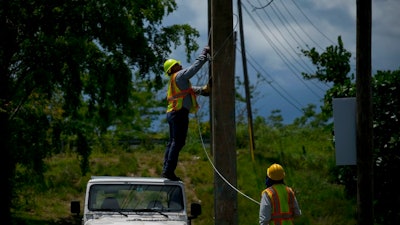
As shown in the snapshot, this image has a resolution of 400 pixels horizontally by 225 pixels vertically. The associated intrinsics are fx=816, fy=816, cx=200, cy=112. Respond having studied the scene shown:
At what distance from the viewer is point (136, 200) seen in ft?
43.2

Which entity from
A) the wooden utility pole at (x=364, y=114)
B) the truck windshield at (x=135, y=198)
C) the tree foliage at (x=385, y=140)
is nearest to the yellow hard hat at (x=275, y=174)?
the wooden utility pole at (x=364, y=114)

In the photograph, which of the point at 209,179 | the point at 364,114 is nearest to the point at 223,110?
the point at 364,114

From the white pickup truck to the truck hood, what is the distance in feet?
0.05

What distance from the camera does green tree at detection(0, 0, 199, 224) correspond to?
897 inches

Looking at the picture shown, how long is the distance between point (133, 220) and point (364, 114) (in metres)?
4.20

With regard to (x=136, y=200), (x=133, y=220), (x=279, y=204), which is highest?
(x=279, y=204)

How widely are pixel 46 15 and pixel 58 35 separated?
0.75 m

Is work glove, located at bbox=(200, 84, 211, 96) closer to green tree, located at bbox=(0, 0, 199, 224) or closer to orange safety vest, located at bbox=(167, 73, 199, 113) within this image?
orange safety vest, located at bbox=(167, 73, 199, 113)

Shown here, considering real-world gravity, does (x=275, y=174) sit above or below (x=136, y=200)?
above

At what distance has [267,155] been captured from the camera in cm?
3200

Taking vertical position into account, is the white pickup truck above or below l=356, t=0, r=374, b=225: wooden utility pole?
below

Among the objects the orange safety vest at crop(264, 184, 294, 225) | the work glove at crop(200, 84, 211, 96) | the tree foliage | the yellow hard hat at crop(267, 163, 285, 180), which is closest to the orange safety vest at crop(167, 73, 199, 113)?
the work glove at crop(200, 84, 211, 96)

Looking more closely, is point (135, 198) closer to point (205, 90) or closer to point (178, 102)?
point (178, 102)

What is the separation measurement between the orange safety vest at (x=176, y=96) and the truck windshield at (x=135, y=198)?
4.66 feet
